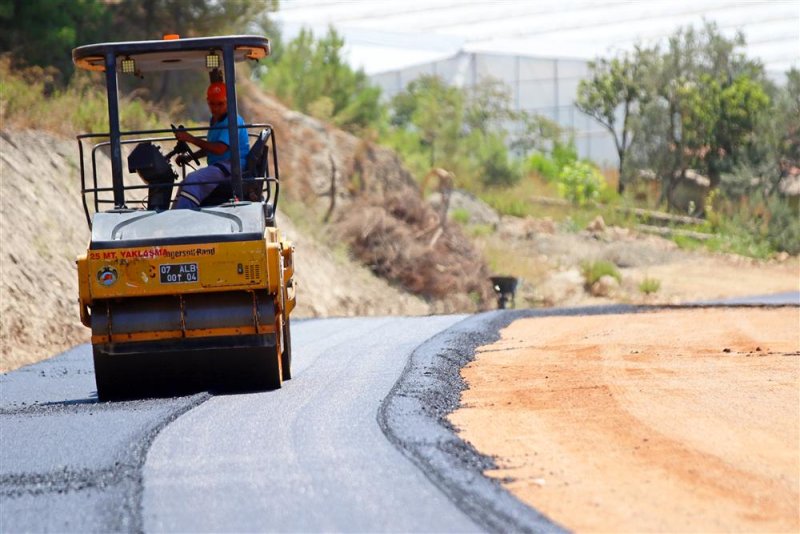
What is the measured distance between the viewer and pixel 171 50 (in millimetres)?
10391

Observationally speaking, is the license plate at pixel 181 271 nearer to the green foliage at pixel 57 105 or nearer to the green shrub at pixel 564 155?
the green foliage at pixel 57 105

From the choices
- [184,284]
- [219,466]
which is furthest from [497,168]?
[219,466]

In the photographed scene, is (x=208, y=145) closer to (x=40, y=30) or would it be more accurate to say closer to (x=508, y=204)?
(x=40, y=30)

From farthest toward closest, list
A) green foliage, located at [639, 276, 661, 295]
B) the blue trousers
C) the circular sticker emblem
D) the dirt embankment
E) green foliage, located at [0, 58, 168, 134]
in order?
green foliage, located at [639, 276, 661, 295] → green foliage, located at [0, 58, 168, 134] → the dirt embankment → the blue trousers → the circular sticker emblem

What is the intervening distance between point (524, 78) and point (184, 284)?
138ft

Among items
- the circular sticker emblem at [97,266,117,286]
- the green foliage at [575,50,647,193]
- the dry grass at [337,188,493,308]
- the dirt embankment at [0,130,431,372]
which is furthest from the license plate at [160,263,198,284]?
the green foliage at [575,50,647,193]

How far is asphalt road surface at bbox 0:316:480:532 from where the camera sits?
18.5 ft

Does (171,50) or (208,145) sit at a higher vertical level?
(171,50)

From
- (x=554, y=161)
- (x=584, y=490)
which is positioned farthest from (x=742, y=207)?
(x=584, y=490)

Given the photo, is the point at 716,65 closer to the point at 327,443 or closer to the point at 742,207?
the point at 742,207

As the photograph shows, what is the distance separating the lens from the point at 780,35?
4500cm

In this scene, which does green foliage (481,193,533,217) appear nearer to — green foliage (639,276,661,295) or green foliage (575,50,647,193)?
green foliage (575,50,647,193)

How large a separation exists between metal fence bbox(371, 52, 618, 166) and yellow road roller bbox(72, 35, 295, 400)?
39566 mm

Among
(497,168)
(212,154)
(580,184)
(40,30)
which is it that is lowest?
(580,184)
